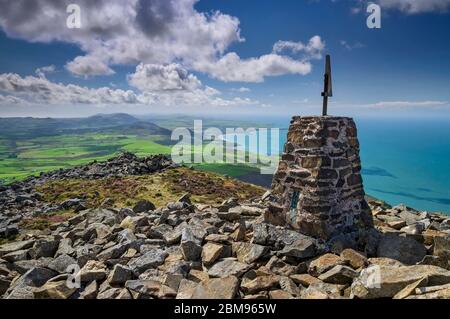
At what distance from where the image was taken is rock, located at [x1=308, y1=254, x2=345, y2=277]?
26.2 ft

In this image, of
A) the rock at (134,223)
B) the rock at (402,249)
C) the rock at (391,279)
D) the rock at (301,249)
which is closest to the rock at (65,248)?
the rock at (134,223)

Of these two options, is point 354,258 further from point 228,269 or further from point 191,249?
point 191,249

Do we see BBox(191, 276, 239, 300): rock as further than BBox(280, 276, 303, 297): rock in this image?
No

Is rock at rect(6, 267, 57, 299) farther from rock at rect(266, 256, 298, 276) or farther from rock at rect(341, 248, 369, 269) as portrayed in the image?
rock at rect(341, 248, 369, 269)

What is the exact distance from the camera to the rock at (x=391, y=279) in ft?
21.6

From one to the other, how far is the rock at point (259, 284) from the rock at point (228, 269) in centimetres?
48

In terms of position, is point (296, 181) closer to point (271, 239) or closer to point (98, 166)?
point (271, 239)

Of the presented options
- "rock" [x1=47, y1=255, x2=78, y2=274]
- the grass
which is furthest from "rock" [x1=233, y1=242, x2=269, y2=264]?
the grass

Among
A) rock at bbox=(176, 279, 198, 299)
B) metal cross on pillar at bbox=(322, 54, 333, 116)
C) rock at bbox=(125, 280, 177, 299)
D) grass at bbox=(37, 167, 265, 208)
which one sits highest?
metal cross on pillar at bbox=(322, 54, 333, 116)

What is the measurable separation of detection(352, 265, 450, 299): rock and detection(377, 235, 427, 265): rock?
1.51 meters

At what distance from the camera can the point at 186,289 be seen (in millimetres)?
7770

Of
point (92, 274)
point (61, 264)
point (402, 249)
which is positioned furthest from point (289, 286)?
point (61, 264)

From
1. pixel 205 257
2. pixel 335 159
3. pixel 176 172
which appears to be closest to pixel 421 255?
pixel 335 159

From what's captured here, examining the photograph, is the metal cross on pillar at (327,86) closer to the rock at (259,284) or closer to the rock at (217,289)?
the rock at (259,284)
